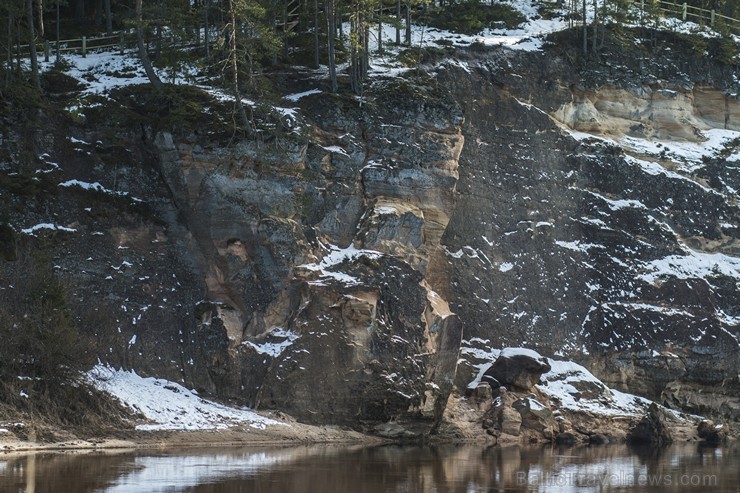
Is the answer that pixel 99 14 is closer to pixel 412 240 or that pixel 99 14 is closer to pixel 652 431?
pixel 412 240

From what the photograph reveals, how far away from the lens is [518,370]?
134ft

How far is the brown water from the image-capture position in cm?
2325

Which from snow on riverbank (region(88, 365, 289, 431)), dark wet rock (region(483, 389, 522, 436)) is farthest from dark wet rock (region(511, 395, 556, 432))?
snow on riverbank (region(88, 365, 289, 431))

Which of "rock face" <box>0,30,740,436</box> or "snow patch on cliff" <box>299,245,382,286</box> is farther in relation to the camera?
"snow patch on cliff" <box>299,245,382,286</box>

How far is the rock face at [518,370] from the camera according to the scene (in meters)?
40.8

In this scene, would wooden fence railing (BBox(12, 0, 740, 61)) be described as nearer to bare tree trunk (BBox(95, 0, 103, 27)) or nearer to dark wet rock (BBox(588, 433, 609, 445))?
bare tree trunk (BBox(95, 0, 103, 27))

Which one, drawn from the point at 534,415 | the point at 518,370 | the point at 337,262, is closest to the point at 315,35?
the point at 337,262

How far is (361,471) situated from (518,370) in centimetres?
1505

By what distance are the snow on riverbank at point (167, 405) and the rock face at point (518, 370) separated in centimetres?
956

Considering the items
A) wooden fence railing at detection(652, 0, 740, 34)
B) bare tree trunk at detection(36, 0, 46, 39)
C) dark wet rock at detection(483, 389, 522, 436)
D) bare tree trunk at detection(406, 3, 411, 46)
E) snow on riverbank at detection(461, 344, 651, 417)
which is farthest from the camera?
wooden fence railing at detection(652, 0, 740, 34)

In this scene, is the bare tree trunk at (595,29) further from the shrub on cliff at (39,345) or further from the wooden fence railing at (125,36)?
the shrub on cliff at (39,345)

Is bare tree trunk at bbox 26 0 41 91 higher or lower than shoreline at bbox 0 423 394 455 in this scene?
higher

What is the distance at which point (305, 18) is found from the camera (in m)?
49.0

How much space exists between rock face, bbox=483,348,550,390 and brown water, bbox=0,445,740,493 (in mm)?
5941
